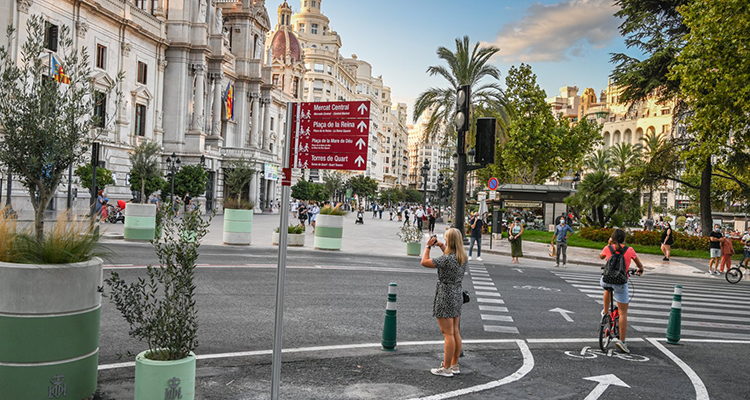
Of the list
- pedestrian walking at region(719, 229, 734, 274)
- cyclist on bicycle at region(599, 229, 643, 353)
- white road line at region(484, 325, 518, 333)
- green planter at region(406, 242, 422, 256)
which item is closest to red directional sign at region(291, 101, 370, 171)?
cyclist on bicycle at region(599, 229, 643, 353)

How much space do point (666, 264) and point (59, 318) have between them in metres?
25.0

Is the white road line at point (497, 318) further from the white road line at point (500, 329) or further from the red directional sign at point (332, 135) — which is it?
the red directional sign at point (332, 135)

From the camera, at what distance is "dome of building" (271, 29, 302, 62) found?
3829 inches

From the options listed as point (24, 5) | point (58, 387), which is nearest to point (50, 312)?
point (58, 387)

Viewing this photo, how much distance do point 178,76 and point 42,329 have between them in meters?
51.3

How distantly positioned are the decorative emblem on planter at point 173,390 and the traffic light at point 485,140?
6.01m

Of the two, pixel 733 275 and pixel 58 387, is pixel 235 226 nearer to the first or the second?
pixel 58 387

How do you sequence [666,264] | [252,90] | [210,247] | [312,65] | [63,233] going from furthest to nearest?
[312,65] → [252,90] → [666,264] → [210,247] → [63,233]

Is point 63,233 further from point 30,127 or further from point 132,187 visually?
point 132,187

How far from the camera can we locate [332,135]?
5316 millimetres

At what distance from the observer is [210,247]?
21.2m

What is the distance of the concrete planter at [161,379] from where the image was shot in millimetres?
5086

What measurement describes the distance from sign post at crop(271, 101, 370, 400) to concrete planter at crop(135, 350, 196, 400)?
80 centimetres

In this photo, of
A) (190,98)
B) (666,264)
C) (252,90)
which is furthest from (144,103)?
(666,264)
